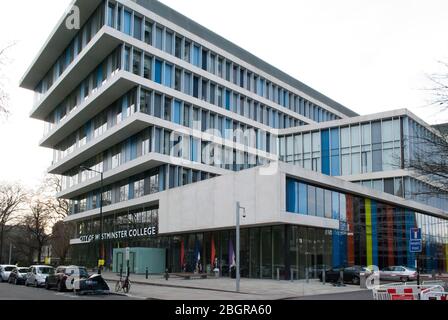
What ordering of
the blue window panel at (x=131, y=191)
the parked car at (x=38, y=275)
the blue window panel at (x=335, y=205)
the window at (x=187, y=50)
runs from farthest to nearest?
the window at (x=187, y=50) < the blue window panel at (x=131, y=191) < the blue window panel at (x=335, y=205) < the parked car at (x=38, y=275)

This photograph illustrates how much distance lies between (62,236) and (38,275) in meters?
45.8

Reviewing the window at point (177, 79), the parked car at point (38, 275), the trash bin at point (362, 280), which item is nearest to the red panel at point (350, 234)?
the trash bin at point (362, 280)

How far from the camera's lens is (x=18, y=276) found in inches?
1612

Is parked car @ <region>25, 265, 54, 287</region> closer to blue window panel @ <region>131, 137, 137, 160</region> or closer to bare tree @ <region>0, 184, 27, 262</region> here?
blue window panel @ <region>131, 137, 137, 160</region>

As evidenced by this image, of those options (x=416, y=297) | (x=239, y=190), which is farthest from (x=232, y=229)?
(x=416, y=297)

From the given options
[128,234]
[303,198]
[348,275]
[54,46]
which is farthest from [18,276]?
[54,46]

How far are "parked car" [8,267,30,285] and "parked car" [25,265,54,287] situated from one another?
2.42m

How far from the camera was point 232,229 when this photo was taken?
4338 cm

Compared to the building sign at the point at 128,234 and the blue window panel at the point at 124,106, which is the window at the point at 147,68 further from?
the building sign at the point at 128,234

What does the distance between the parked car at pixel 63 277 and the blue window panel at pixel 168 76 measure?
28465mm

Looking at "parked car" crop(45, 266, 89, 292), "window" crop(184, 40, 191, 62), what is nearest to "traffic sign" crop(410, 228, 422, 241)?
"parked car" crop(45, 266, 89, 292)

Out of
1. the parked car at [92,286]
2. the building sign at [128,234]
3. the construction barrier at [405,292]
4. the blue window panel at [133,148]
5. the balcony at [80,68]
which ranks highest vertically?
the balcony at [80,68]

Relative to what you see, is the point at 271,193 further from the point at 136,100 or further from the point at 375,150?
the point at 375,150

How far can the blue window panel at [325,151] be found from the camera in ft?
225
